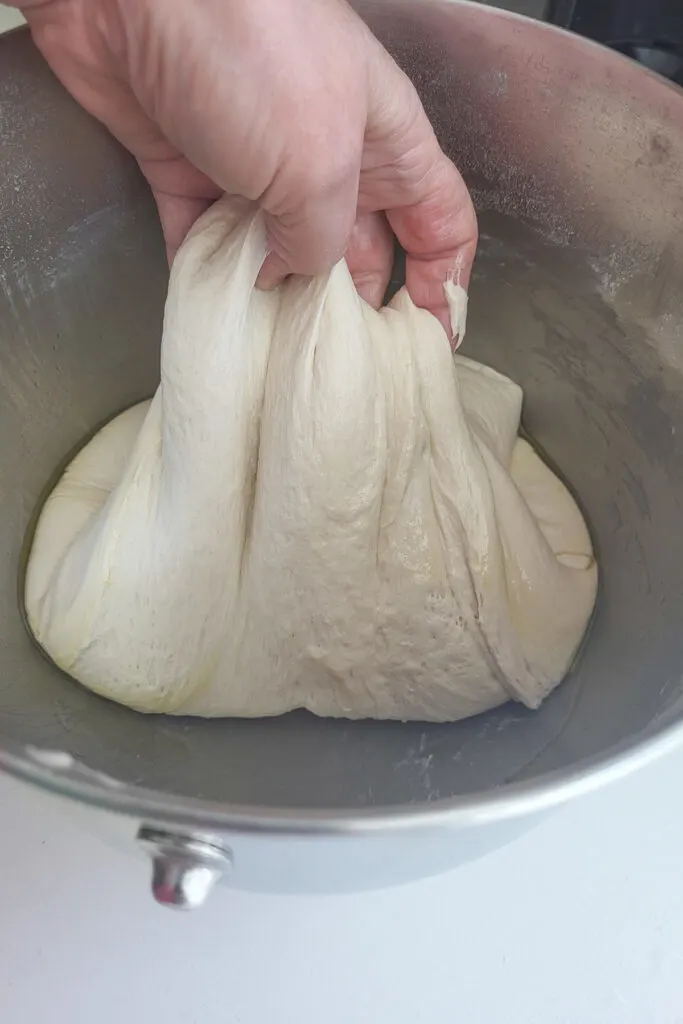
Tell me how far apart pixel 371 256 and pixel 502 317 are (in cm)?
15

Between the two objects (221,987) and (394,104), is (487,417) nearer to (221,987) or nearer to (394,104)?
(394,104)

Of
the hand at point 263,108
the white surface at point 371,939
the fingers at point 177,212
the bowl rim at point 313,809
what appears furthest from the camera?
the fingers at point 177,212

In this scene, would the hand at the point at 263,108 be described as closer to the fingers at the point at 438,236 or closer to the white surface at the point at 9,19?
the fingers at the point at 438,236

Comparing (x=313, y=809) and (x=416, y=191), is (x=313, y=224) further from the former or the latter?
(x=313, y=809)

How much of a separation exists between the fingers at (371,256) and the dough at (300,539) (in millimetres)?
74

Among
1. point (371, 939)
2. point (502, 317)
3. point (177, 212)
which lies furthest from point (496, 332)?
point (371, 939)

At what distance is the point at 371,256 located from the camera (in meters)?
0.73

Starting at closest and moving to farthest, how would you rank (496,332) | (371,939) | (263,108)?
1. (263,108)
2. (371,939)
3. (496,332)

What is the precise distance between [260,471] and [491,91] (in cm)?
35

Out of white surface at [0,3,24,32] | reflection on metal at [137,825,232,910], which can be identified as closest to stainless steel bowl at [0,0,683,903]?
reflection on metal at [137,825,232,910]

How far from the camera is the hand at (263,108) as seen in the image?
437 millimetres

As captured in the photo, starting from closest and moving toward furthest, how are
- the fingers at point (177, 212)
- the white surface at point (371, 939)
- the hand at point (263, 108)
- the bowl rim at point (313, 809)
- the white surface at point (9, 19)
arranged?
the bowl rim at point (313, 809) → the hand at point (263, 108) → the white surface at point (371, 939) → the fingers at point (177, 212) → the white surface at point (9, 19)

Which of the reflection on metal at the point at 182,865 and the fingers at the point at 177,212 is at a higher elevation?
the fingers at the point at 177,212

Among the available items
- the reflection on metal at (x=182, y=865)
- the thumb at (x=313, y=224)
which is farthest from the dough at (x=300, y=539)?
the reflection on metal at (x=182, y=865)
